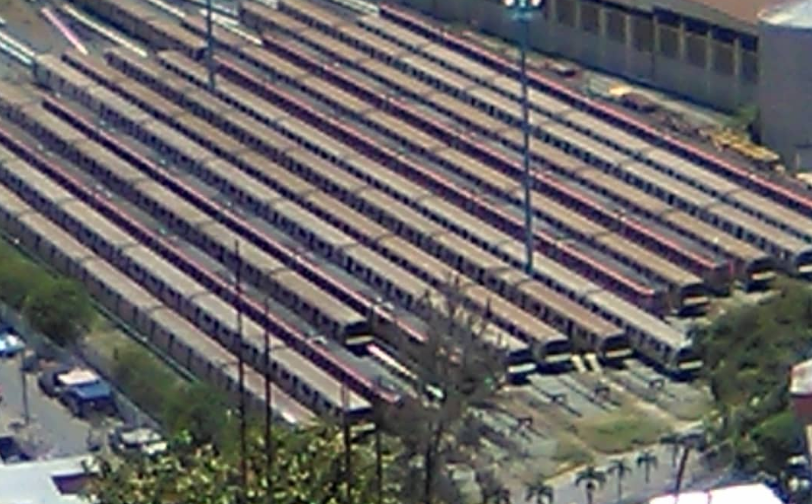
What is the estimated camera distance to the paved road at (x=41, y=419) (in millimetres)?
34625

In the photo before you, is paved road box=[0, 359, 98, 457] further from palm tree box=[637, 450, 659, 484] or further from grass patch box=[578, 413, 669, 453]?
palm tree box=[637, 450, 659, 484]

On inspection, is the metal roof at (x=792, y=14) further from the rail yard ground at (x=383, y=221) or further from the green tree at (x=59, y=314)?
the green tree at (x=59, y=314)

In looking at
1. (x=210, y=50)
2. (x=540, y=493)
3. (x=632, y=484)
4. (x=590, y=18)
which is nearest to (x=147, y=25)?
(x=210, y=50)

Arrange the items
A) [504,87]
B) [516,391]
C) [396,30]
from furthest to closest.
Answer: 1. [396,30]
2. [504,87]
3. [516,391]

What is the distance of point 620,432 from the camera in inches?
1350

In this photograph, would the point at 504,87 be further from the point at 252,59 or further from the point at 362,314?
the point at 362,314

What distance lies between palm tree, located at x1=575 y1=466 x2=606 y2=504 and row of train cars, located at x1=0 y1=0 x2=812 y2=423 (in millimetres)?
1691

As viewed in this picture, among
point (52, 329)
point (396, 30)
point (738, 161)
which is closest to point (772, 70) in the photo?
point (738, 161)

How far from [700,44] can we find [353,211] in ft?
22.6

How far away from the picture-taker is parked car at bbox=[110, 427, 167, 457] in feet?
101

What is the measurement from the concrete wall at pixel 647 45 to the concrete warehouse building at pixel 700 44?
0.5 inches

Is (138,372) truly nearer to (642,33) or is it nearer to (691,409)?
(691,409)

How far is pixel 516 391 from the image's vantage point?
35594 millimetres

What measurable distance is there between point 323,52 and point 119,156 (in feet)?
16.8
